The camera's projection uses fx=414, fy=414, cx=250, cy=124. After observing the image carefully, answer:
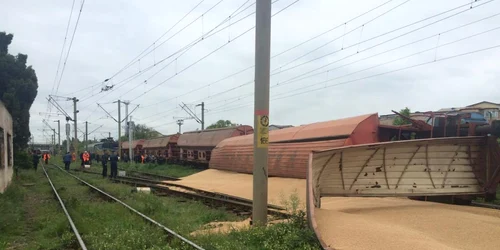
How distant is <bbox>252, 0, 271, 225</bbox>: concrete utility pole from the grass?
0.71 metres

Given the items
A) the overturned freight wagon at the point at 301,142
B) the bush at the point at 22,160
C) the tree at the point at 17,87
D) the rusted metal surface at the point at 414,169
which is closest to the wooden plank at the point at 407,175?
the rusted metal surface at the point at 414,169

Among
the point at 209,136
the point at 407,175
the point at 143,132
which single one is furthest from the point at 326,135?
the point at 143,132

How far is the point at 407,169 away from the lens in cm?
988

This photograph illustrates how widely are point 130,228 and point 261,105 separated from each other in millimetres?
3712

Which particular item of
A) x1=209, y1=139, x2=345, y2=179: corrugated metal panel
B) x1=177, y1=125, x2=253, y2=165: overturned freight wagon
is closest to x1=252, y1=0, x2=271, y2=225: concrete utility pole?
x1=209, y1=139, x2=345, y2=179: corrugated metal panel

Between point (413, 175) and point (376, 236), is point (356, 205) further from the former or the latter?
point (376, 236)

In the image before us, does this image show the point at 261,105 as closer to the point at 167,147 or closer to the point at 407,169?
the point at 407,169

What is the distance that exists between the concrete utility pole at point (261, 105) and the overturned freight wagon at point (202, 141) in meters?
19.6

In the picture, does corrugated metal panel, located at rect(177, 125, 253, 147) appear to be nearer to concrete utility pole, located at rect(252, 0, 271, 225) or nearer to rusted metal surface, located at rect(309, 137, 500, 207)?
rusted metal surface, located at rect(309, 137, 500, 207)

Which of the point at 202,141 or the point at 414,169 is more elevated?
the point at 202,141

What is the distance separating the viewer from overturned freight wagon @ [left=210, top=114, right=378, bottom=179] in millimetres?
14422

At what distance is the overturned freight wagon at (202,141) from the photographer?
1107 inches

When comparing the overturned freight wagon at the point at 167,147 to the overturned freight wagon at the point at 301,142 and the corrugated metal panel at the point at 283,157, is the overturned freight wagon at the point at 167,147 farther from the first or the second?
the overturned freight wagon at the point at 301,142

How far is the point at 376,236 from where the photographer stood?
6.09 metres
